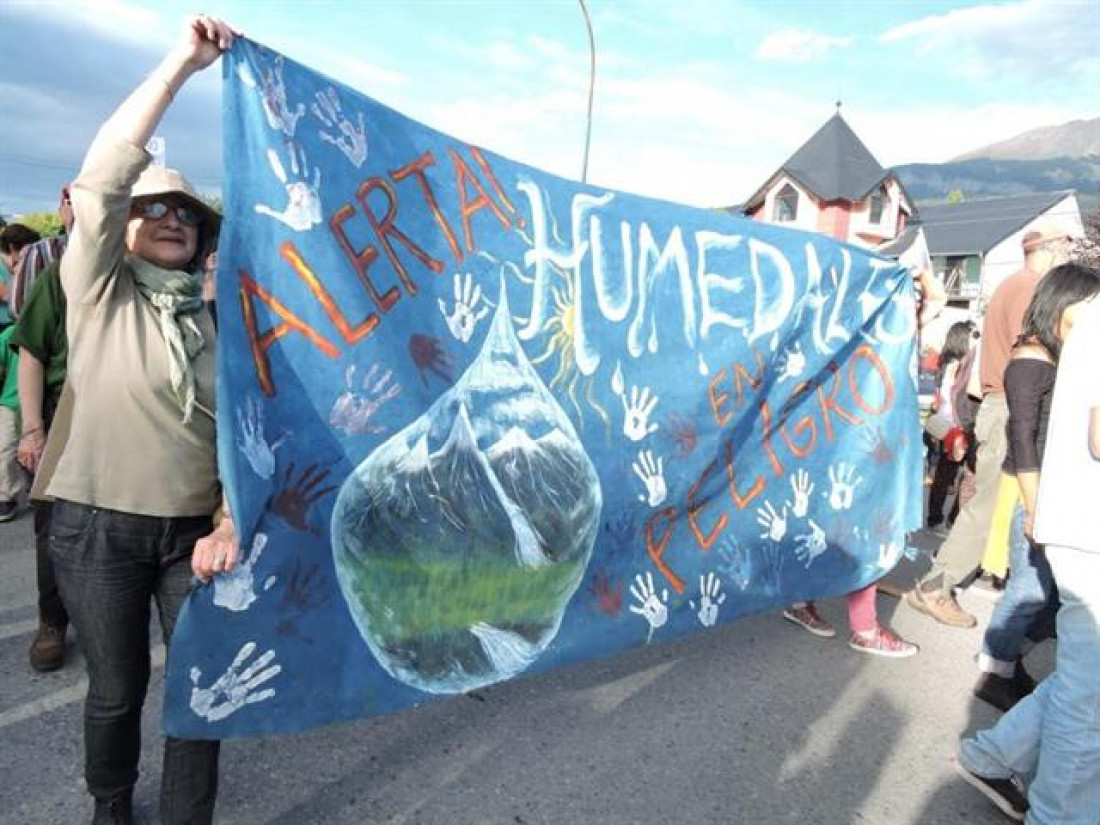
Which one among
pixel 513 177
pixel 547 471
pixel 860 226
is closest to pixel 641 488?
pixel 547 471

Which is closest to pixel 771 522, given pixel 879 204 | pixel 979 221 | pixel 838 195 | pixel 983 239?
pixel 838 195

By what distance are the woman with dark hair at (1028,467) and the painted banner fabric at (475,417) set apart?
0.68 m

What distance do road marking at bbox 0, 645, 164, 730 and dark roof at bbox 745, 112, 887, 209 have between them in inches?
1591

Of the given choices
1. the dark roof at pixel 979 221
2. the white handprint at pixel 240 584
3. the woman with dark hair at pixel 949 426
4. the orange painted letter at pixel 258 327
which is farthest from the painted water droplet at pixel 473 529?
the dark roof at pixel 979 221

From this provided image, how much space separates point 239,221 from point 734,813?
7.07ft

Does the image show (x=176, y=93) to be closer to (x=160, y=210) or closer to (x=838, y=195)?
(x=160, y=210)

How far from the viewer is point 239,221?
6.03 feet

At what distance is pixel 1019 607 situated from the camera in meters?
3.24

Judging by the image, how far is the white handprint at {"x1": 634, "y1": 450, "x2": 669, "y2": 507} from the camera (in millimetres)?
2859

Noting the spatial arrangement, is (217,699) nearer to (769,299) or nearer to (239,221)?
(239,221)

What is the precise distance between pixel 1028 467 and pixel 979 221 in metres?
46.2

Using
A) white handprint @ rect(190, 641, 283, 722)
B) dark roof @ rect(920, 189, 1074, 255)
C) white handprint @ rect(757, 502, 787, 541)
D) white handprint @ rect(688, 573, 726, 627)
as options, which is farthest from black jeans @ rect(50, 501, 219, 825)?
dark roof @ rect(920, 189, 1074, 255)

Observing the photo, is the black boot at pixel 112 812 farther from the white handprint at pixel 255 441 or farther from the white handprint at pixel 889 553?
the white handprint at pixel 889 553

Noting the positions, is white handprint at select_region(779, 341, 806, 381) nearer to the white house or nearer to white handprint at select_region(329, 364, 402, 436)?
white handprint at select_region(329, 364, 402, 436)
